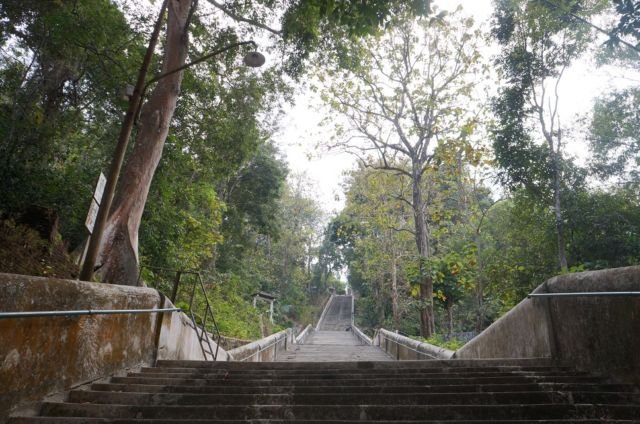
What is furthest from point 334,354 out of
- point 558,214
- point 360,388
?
point 360,388

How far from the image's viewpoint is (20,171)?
7.58 metres

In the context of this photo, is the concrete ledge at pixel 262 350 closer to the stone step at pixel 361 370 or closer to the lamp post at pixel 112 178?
the stone step at pixel 361 370

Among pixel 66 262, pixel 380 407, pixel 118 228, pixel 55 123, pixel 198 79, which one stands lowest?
pixel 380 407

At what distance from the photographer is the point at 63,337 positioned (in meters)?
3.11

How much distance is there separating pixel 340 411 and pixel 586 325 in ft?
8.92

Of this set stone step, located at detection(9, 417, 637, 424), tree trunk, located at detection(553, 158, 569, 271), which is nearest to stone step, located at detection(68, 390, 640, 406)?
stone step, located at detection(9, 417, 637, 424)

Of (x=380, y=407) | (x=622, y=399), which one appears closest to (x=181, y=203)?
(x=380, y=407)

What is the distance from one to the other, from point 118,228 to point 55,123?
4.25 metres

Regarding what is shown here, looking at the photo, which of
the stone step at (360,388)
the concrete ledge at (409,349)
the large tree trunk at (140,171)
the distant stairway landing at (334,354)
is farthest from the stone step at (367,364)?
the distant stairway landing at (334,354)

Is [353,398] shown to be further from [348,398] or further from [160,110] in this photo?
[160,110]

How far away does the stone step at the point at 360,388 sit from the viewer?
3279mm

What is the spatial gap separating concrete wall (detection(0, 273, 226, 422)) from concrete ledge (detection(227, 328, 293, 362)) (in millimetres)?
4327

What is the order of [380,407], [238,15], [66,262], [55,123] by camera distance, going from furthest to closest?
[238,15] → [55,123] → [66,262] → [380,407]

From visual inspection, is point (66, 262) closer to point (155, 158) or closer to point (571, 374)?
point (155, 158)
